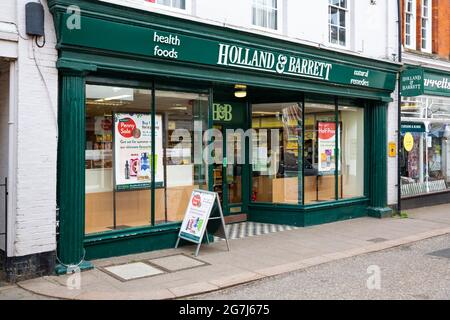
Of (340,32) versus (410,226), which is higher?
(340,32)

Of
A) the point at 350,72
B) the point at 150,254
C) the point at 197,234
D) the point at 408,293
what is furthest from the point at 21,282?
the point at 350,72

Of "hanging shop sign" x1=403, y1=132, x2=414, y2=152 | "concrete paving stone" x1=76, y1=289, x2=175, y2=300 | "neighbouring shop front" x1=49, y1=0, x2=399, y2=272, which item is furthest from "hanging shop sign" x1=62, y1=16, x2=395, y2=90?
"concrete paving stone" x1=76, y1=289, x2=175, y2=300

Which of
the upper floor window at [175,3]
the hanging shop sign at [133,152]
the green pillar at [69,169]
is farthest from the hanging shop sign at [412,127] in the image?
the green pillar at [69,169]

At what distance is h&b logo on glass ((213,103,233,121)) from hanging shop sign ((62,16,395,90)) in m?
1.76

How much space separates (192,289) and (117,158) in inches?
119

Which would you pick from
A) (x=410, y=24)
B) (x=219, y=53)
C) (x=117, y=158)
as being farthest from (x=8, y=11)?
(x=410, y=24)

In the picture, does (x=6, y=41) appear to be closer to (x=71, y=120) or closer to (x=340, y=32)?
(x=71, y=120)

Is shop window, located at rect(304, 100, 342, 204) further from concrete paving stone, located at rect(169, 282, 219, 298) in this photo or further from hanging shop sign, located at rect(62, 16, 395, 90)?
concrete paving stone, located at rect(169, 282, 219, 298)

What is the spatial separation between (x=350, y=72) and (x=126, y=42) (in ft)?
19.9

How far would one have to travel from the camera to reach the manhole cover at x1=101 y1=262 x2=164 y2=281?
6715mm
